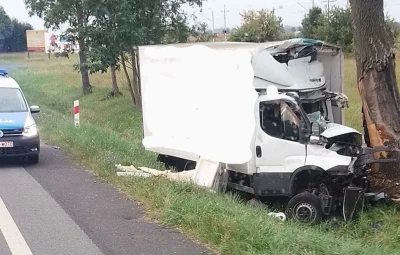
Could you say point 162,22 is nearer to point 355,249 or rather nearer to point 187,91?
point 187,91

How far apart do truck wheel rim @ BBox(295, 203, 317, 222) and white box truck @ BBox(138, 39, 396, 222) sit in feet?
0.05

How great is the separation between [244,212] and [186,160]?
4.03 meters

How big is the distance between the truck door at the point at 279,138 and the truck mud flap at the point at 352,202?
821mm

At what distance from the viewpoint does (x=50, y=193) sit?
29.9ft

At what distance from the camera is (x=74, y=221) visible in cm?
750

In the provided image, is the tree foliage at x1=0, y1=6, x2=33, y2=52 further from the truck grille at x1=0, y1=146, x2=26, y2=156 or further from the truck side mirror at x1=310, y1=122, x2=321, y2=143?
the truck side mirror at x1=310, y1=122, x2=321, y2=143

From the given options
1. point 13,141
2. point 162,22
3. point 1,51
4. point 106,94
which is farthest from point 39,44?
point 13,141

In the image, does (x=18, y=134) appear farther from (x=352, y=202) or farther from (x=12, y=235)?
(x=352, y=202)

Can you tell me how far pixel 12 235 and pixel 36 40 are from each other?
267 ft

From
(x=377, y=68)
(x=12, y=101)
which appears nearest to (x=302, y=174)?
(x=377, y=68)

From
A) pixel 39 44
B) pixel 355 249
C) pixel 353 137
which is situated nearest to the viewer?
pixel 355 249

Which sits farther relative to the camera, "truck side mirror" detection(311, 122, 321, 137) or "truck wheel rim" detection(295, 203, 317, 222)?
"truck side mirror" detection(311, 122, 321, 137)

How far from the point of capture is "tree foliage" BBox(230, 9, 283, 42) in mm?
45228

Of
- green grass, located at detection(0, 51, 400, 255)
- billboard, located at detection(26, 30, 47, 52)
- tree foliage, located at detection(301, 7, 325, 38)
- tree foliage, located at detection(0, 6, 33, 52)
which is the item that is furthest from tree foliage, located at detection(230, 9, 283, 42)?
tree foliage, located at detection(0, 6, 33, 52)
